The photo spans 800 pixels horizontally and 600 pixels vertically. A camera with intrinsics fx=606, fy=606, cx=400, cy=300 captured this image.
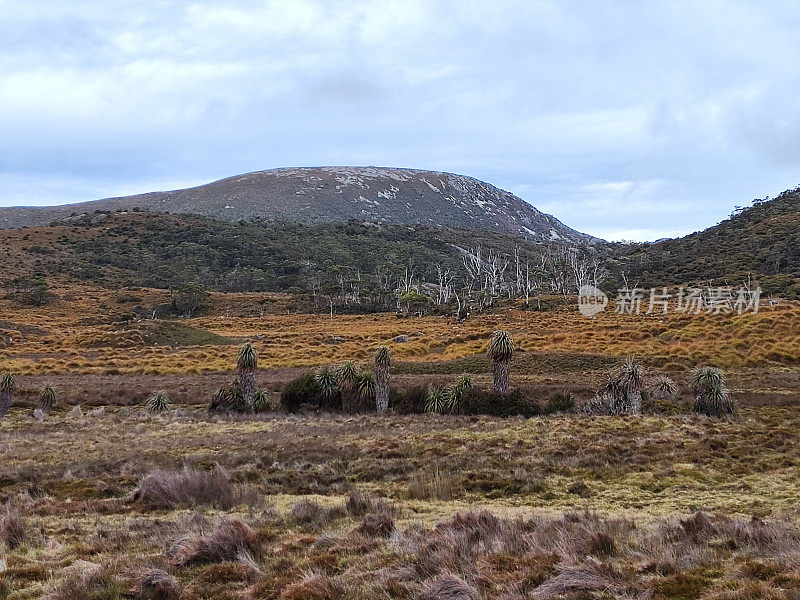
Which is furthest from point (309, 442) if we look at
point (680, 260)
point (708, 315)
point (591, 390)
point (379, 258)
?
point (379, 258)

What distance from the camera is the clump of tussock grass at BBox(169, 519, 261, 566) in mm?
6746

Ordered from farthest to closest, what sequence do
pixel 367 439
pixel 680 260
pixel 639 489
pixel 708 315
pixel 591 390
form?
pixel 680 260 → pixel 708 315 → pixel 591 390 → pixel 367 439 → pixel 639 489

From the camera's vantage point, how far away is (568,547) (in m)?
6.18

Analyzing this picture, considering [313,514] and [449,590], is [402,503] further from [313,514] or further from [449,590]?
[449,590]

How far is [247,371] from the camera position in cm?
2597

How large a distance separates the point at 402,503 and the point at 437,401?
1354cm

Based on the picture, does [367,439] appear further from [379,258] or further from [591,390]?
[379,258]

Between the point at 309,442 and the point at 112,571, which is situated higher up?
the point at 112,571

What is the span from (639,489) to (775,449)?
5022mm

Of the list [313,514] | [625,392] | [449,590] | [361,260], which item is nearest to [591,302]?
[625,392]

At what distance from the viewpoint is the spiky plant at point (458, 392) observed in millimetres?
23016

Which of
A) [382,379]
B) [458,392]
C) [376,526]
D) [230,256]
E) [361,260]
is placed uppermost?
[361,260]

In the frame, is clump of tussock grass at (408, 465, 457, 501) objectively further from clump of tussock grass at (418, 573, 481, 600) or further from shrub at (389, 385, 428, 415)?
shrub at (389, 385, 428, 415)

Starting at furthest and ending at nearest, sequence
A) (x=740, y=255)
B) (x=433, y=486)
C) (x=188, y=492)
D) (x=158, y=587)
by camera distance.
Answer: (x=740, y=255), (x=433, y=486), (x=188, y=492), (x=158, y=587)
